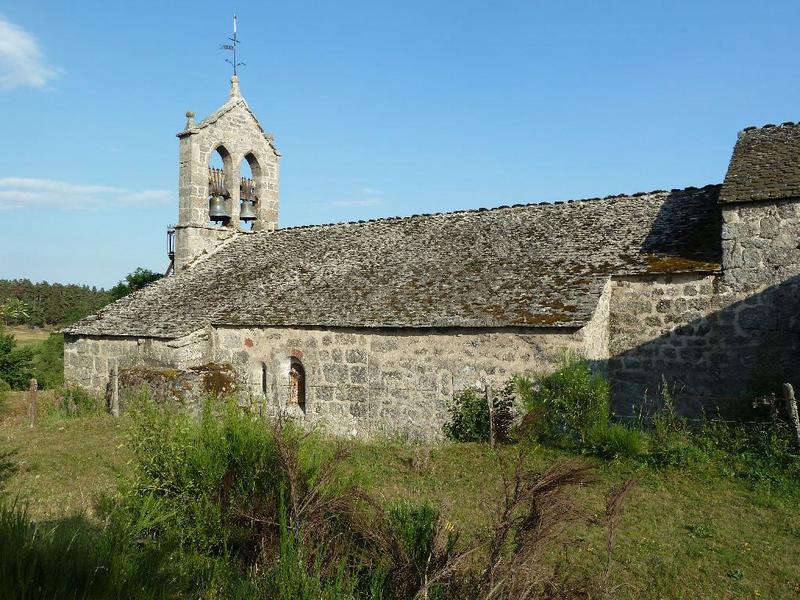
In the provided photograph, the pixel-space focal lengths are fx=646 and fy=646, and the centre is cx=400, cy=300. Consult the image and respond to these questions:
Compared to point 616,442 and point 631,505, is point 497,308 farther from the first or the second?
point 631,505

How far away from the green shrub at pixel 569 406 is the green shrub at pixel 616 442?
0.15 m

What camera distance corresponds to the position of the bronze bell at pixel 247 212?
68.7ft

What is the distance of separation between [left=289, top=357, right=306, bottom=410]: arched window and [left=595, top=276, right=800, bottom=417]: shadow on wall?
6629 mm

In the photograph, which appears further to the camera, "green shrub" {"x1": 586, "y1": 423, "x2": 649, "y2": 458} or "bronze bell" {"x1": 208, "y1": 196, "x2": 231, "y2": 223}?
"bronze bell" {"x1": 208, "y1": 196, "x2": 231, "y2": 223}

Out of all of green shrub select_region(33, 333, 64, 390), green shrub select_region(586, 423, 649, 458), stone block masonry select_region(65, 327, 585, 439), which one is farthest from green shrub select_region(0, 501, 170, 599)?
green shrub select_region(33, 333, 64, 390)

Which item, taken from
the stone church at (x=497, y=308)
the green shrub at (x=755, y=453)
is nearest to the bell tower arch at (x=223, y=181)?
the stone church at (x=497, y=308)

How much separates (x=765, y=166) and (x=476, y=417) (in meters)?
7.11

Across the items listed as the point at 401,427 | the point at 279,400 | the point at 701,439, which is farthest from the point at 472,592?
the point at 279,400

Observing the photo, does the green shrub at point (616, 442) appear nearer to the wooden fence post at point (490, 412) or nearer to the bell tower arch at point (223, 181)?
the wooden fence post at point (490, 412)

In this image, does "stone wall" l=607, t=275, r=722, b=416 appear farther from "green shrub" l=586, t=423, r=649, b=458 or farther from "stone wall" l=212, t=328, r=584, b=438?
"green shrub" l=586, t=423, r=649, b=458

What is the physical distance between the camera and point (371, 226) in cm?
1831

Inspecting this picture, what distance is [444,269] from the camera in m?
14.4

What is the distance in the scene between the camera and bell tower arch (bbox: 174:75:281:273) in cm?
1955

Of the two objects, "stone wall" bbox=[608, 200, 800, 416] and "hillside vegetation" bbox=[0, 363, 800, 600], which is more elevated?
"stone wall" bbox=[608, 200, 800, 416]
